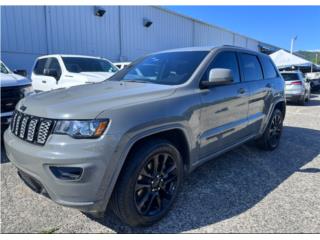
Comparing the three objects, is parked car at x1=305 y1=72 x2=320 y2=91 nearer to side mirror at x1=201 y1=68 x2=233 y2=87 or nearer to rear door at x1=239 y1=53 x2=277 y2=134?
rear door at x1=239 y1=53 x2=277 y2=134

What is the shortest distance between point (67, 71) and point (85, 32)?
6541 millimetres

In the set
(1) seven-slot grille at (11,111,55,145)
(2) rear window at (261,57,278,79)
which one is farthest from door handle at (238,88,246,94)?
(1) seven-slot grille at (11,111,55,145)

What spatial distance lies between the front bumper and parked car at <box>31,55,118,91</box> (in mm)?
5121

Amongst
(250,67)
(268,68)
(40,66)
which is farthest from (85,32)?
(250,67)

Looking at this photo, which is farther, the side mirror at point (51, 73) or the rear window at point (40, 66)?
the rear window at point (40, 66)

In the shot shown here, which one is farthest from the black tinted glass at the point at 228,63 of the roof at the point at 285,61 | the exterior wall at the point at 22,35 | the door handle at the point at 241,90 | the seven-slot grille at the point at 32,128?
the roof at the point at 285,61

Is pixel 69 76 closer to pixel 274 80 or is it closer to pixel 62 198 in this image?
pixel 274 80

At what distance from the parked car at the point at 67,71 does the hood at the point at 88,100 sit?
448cm

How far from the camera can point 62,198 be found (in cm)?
215

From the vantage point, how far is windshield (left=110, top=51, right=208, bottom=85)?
3154 millimetres

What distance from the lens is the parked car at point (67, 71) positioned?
728cm

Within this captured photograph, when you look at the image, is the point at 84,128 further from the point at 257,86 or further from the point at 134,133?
the point at 257,86

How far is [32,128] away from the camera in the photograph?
2.34 m

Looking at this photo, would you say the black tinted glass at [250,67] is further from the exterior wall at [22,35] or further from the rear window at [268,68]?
the exterior wall at [22,35]
